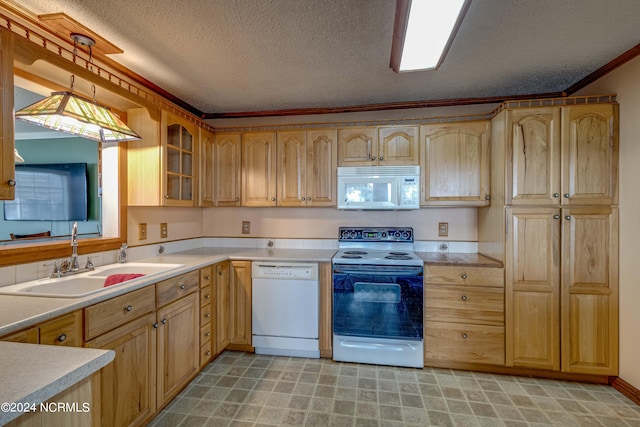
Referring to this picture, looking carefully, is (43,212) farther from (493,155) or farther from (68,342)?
(493,155)

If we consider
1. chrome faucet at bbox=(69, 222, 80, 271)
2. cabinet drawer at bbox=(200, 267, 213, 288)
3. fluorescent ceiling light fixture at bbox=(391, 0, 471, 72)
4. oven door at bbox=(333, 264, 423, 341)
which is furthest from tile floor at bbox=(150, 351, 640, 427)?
fluorescent ceiling light fixture at bbox=(391, 0, 471, 72)

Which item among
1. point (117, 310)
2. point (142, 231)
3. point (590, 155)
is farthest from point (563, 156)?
point (142, 231)

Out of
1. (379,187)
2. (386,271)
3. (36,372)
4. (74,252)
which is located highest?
(379,187)

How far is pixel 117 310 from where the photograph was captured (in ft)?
4.89

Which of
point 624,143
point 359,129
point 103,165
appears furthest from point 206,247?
point 624,143

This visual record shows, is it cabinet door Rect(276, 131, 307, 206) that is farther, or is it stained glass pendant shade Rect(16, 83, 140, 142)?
cabinet door Rect(276, 131, 307, 206)

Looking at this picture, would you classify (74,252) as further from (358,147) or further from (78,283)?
(358,147)

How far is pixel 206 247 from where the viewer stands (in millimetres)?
3283

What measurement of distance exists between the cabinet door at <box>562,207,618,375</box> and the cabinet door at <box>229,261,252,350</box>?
2.49 metres

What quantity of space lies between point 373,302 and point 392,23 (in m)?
1.95

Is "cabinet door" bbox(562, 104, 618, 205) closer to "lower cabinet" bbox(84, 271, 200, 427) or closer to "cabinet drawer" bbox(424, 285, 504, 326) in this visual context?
"cabinet drawer" bbox(424, 285, 504, 326)

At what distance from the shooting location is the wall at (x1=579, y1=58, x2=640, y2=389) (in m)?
1.98

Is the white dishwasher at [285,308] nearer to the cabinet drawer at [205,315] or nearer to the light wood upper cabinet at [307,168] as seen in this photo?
the cabinet drawer at [205,315]

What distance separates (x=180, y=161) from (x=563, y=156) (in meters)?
3.01
